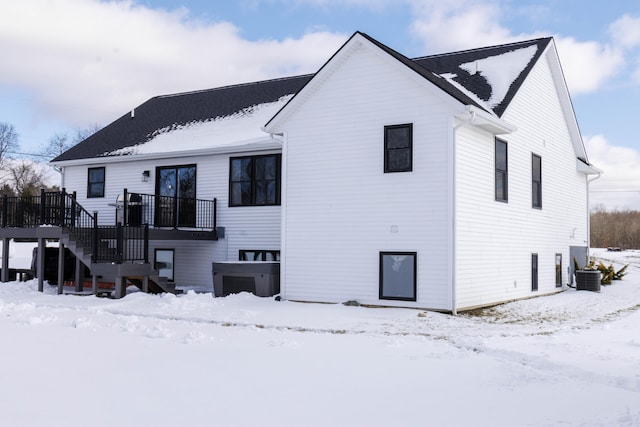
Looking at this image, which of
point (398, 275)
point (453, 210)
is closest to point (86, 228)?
point (398, 275)

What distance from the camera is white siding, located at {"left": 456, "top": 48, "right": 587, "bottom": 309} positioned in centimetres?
1459

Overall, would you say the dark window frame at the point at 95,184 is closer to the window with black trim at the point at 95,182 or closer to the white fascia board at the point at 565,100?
the window with black trim at the point at 95,182

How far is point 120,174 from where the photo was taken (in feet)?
70.5

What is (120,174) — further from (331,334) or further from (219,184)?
(331,334)

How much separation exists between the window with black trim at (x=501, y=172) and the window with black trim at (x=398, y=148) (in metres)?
2.94

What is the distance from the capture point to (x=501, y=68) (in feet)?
58.4

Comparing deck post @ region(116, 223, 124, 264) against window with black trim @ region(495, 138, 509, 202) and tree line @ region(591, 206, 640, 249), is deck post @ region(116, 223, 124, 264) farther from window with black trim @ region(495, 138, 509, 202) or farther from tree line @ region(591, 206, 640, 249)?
tree line @ region(591, 206, 640, 249)

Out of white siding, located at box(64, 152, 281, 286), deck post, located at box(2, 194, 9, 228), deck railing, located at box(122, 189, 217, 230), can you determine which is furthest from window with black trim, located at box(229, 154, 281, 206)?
deck post, located at box(2, 194, 9, 228)

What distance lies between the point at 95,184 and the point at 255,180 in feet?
22.2

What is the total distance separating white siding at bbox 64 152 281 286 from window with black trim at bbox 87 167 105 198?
27 centimetres

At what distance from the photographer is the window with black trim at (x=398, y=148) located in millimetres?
14531

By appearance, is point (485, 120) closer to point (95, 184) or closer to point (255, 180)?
point (255, 180)

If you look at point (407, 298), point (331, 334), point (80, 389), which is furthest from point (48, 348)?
point (407, 298)

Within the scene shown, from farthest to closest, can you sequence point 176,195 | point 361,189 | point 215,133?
point 215,133, point 176,195, point 361,189
